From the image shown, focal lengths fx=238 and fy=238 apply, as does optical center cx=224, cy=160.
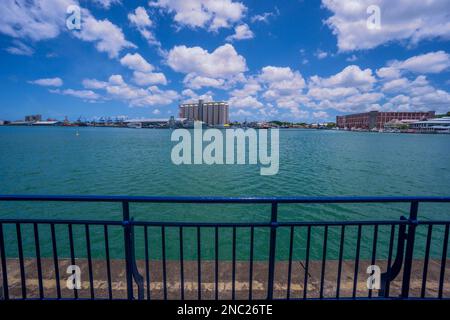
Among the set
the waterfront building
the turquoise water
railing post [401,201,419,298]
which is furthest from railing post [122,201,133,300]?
the waterfront building

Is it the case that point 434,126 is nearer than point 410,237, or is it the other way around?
point 410,237

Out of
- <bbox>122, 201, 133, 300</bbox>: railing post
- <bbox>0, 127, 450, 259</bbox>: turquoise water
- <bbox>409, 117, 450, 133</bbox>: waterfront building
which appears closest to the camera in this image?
<bbox>122, 201, 133, 300</bbox>: railing post

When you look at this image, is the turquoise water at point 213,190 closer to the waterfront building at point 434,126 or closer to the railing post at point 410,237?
the railing post at point 410,237

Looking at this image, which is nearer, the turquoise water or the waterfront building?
the turquoise water

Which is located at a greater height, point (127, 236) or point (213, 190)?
point (127, 236)

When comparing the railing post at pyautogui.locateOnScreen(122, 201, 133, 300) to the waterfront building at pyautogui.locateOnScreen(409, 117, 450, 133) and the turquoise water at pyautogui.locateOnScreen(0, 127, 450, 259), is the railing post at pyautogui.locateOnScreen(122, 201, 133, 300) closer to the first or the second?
the turquoise water at pyautogui.locateOnScreen(0, 127, 450, 259)

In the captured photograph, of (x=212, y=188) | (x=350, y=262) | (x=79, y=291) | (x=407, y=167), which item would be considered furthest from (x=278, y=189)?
(x=407, y=167)

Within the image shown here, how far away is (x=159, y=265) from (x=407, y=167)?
36012mm

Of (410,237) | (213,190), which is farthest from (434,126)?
(410,237)

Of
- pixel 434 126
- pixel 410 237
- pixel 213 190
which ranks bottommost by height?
pixel 213 190

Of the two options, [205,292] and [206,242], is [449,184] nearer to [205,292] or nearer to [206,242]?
[206,242]

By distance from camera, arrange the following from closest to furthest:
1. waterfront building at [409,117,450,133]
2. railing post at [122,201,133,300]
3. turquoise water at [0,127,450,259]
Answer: railing post at [122,201,133,300], turquoise water at [0,127,450,259], waterfront building at [409,117,450,133]

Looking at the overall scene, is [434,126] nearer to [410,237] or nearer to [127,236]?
[410,237]
